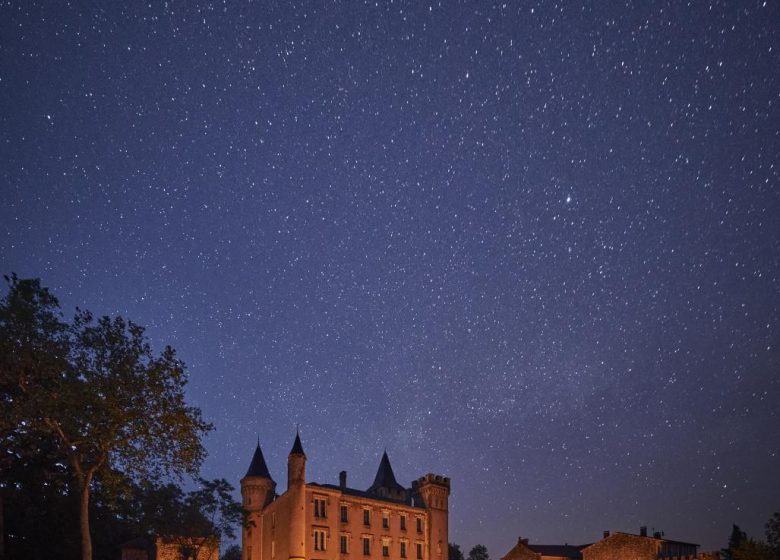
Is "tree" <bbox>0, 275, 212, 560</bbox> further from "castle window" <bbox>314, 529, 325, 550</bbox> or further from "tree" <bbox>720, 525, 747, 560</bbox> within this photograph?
"tree" <bbox>720, 525, 747, 560</bbox>

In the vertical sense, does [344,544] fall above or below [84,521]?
below

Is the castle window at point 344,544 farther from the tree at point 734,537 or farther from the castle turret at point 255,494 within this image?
the tree at point 734,537

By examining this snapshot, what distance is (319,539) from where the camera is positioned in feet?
214

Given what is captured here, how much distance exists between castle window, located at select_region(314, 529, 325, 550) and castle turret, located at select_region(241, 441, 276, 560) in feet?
34.8

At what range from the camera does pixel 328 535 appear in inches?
2596

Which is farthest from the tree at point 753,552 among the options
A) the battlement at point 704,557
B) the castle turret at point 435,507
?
the castle turret at point 435,507

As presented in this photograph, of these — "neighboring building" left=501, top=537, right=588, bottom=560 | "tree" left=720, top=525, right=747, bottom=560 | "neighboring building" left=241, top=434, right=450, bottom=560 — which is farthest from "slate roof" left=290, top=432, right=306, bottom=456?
"tree" left=720, top=525, right=747, bottom=560

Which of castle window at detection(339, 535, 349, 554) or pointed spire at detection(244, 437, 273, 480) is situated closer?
castle window at detection(339, 535, 349, 554)

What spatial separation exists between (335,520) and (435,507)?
14.9m

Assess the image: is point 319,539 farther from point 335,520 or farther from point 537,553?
point 537,553

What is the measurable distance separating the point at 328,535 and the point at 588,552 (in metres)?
26.2

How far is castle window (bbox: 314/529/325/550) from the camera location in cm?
6494

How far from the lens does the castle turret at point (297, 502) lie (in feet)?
210

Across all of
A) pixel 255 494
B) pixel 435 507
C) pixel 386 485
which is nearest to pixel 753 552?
pixel 435 507
